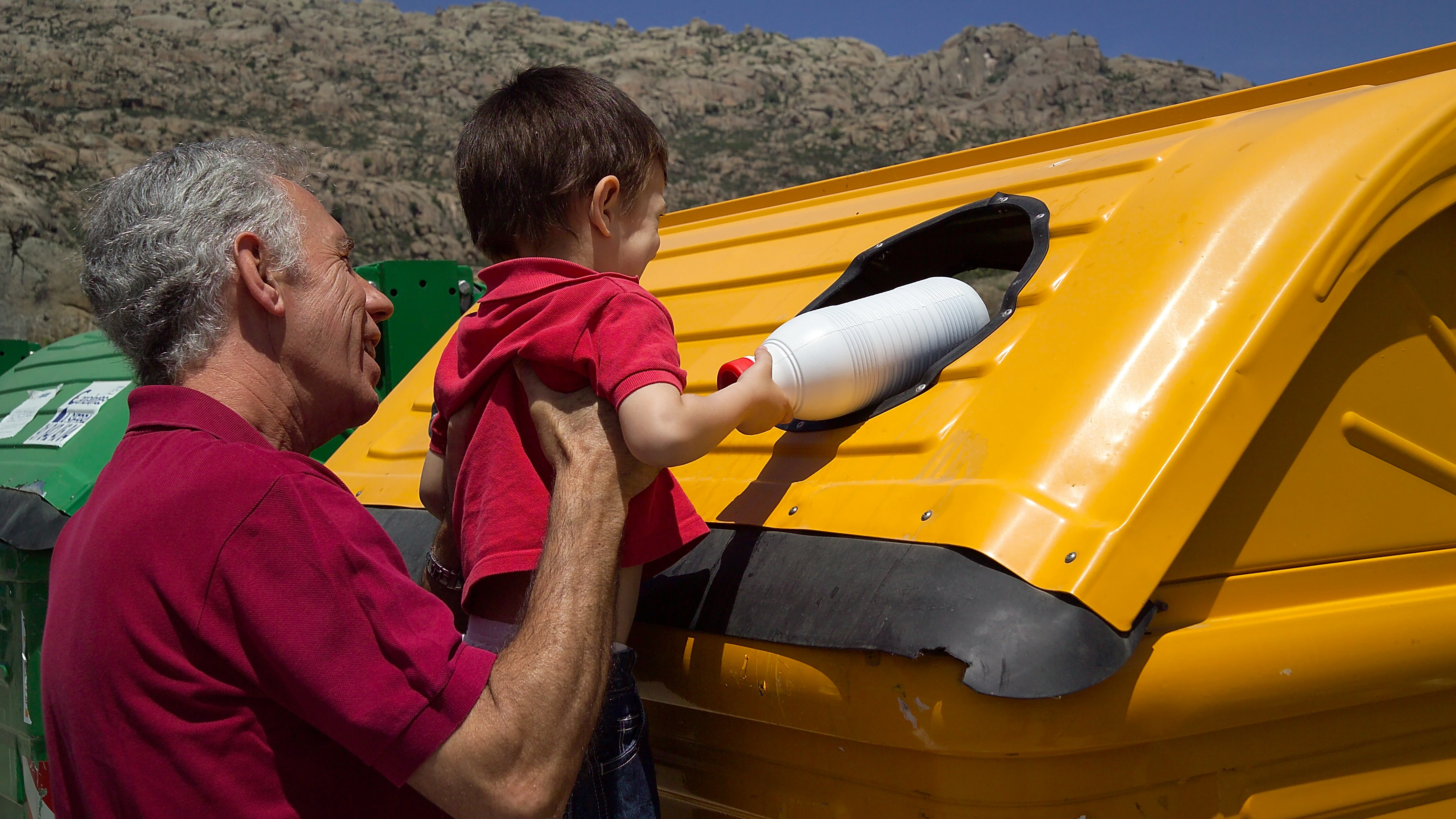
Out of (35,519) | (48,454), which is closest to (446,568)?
(35,519)

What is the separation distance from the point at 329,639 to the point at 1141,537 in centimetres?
97

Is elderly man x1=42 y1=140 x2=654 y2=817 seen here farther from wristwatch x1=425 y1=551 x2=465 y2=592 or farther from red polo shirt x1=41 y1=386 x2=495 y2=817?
wristwatch x1=425 y1=551 x2=465 y2=592

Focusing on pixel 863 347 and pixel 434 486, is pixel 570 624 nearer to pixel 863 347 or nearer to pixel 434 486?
pixel 863 347

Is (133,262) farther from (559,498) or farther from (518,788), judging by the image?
(518,788)

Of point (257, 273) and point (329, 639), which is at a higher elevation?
point (257, 273)

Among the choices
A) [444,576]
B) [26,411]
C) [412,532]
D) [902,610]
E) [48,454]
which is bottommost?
[26,411]

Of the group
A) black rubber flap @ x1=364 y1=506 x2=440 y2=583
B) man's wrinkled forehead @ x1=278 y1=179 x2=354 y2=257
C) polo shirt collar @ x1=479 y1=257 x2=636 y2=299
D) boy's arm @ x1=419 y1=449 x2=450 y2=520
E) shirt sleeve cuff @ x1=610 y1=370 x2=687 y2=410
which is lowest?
black rubber flap @ x1=364 y1=506 x2=440 y2=583

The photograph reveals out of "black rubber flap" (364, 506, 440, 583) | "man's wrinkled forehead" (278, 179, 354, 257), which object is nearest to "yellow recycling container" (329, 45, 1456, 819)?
"black rubber flap" (364, 506, 440, 583)

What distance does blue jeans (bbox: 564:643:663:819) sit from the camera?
4.95 feet

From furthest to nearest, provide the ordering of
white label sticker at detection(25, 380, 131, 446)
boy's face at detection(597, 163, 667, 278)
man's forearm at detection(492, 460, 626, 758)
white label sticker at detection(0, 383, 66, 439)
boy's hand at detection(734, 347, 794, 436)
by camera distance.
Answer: white label sticker at detection(0, 383, 66, 439) → white label sticker at detection(25, 380, 131, 446) → boy's face at detection(597, 163, 667, 278) → boy's hand at detection(734, 347, 794, 436) → man's forearm at detection(492, 460, 626, 758)

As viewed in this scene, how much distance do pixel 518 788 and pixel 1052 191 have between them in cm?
138

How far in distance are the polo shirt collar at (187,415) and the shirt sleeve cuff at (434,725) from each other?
15.1 inches

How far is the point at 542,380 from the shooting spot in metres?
1.61

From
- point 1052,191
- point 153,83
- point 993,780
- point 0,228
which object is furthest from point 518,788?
point 153,83
